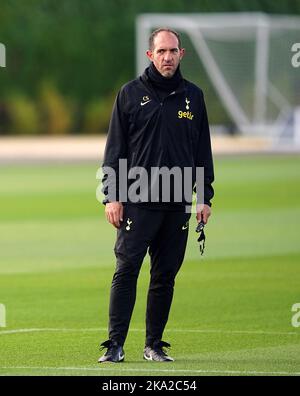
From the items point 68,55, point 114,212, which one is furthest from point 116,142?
point 68,55

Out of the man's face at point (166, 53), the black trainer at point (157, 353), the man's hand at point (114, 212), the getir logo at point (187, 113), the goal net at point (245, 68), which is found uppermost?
the goal net at point (245, 68)

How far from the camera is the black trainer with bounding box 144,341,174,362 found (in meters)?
10.0

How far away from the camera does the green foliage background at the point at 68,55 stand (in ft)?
185

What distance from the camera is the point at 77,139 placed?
5322 cm

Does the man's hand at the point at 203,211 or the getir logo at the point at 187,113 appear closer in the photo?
the getir logo at the point at 187,113

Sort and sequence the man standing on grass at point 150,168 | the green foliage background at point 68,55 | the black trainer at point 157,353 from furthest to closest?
the green foliage background at point 68,55
the black trainer at point 157,353
the man standing on grass at point 150,168

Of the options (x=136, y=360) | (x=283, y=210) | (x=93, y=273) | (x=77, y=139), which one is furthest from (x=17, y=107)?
(x=136, y=360)

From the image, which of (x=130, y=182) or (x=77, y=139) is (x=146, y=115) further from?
(x=77, y=139)

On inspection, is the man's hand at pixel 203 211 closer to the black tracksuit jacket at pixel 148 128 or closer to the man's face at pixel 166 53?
the black tracksuit jacket at pixel 148 128

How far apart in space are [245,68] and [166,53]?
37.1 m

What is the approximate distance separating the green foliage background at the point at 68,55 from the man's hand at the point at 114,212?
46.1 metres

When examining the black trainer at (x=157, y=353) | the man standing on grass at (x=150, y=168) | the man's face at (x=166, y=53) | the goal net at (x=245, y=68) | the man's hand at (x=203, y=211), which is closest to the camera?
the man's face at (x=166, y=53)

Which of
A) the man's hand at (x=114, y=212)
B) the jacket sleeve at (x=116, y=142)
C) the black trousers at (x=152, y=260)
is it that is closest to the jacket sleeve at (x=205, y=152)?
the black trousers at (x=152, y=260)

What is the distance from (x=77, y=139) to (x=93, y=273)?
123 feet
